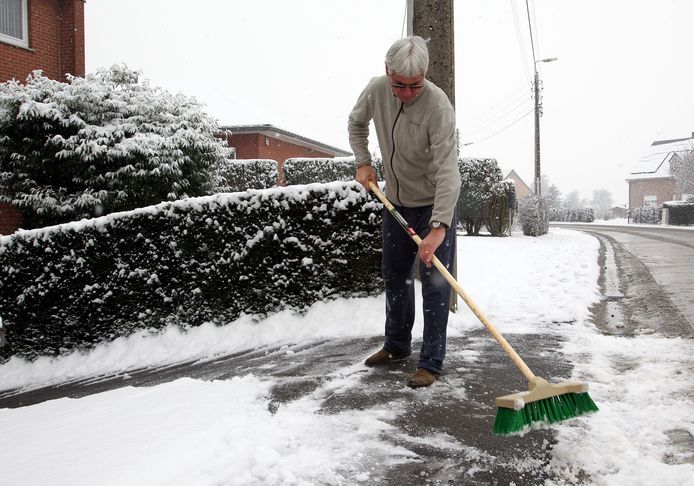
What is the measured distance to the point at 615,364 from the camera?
323cm

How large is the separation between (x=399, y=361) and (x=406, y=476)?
1472 millimetres

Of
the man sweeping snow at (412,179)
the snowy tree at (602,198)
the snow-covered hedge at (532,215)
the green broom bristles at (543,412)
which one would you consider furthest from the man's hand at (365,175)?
the snowy tree at (602,198)

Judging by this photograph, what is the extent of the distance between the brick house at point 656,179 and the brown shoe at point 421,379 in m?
51.9

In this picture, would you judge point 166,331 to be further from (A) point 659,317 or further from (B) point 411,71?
(A) point 659,317

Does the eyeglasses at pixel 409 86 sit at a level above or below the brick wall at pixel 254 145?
below

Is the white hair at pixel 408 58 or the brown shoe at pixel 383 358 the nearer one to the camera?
the white hair at pixel 408 58

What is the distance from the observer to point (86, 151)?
24.8 feet

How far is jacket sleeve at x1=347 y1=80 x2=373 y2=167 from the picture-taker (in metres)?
3.28

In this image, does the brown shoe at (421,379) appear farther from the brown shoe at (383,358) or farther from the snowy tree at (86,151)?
the snowy tree at (86,151)

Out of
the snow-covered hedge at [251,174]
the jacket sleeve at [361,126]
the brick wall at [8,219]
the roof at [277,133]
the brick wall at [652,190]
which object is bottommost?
the brick wall at [8,219]

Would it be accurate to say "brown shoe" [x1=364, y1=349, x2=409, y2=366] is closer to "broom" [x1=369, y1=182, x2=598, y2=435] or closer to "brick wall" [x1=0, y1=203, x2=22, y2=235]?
"broom" [x1=369, y1=182, x2=598, y2=435]

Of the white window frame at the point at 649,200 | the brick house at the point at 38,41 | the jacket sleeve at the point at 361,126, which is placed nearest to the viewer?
the jacket sleeve at the point at 361,126

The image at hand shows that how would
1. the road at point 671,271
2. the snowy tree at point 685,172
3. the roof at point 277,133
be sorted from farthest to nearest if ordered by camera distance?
the snowy tree at point 685,172, the roof at point 277,133, the road at point 671,271

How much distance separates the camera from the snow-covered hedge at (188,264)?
15.5 ft
